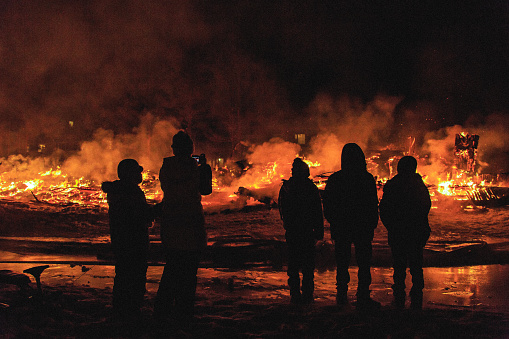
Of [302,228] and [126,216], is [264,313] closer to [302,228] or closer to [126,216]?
[302,228]

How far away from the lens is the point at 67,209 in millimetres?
11398

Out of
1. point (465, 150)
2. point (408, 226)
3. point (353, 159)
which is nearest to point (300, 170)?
point (353, 159)

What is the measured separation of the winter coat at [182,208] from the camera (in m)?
3.07

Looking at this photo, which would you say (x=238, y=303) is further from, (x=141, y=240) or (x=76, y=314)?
(x=76, y=314)

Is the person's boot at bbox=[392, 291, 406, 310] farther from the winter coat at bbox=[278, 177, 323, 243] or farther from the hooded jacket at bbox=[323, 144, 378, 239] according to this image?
the winter coat at bbox=[278, 177, 323, 243]

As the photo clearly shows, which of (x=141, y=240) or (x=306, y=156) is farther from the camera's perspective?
(x=306, y=156)

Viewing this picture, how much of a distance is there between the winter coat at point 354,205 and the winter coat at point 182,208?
1.49 m

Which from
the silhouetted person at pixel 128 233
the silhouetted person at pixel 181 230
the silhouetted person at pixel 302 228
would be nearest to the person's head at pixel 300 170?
the silhouetted person at pixel 302 228

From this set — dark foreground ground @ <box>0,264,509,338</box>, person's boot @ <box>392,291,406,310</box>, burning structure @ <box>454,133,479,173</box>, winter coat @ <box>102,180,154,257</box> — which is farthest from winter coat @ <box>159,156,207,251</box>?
burning structure @ <box>454,133,479,173</box>

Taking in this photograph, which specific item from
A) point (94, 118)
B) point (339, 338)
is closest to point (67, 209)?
point (339, 338)

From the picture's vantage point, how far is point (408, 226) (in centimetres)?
368

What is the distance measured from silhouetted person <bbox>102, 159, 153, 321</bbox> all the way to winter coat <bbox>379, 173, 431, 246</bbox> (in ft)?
8.30

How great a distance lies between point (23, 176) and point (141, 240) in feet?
67.0

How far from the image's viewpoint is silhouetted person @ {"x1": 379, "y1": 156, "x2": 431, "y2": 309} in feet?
12.1
